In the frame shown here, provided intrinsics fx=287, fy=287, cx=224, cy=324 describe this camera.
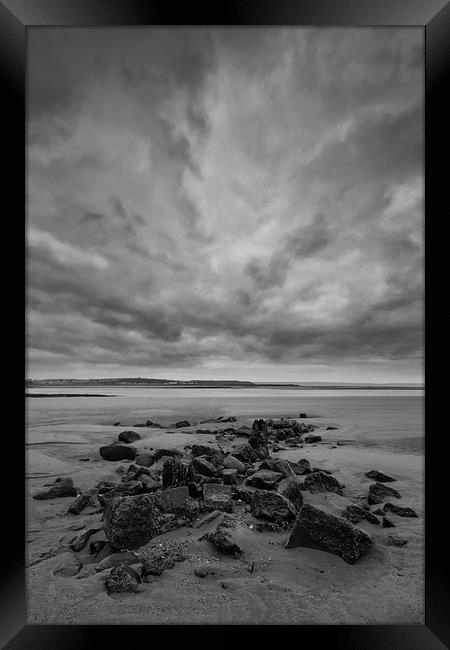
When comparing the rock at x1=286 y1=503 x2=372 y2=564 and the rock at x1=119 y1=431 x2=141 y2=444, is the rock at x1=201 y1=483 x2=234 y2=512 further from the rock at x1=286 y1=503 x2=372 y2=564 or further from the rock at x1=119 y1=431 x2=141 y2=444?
the rock at x1=119 y1=431 x2=141 y2=444

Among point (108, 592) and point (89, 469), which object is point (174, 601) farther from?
point (89, 469)

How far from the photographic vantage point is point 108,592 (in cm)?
194

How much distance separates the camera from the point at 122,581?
1.97m

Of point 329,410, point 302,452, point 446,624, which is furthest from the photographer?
point 329,410

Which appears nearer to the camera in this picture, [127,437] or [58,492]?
[58,492]

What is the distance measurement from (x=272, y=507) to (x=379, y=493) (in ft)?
4.85

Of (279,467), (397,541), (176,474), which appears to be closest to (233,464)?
(279,467)

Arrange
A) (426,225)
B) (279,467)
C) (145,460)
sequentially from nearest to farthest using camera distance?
1. (426,225)
2. (279,467)
3. (145,460)

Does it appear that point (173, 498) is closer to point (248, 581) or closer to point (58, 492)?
point (248, 581)

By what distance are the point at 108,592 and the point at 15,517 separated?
2.66 feet

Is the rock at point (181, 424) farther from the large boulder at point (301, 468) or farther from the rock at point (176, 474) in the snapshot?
the rock at point (176, 474)

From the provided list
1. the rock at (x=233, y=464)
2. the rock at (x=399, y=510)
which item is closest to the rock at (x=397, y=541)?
the rock at (x=399, y=510)

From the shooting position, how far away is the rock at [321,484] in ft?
11.4

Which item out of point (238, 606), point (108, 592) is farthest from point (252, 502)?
point (108, 592)
